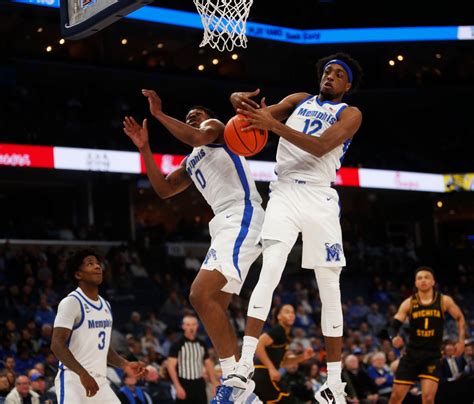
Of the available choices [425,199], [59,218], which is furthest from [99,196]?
[425,199]

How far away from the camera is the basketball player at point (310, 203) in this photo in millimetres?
5969

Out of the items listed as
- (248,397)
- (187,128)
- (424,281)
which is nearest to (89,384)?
(248,397)

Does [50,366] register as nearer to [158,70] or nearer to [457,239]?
[158,70]

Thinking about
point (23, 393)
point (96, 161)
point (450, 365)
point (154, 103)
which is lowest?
point (450, 365)

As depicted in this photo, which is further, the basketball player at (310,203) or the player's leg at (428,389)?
the player's leg at (428,389)

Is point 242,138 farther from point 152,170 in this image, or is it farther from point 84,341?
point 84,341

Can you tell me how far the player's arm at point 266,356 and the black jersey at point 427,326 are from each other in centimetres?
167

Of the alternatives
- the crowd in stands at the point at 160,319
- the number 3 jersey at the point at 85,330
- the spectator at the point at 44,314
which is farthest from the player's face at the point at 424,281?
the spectator at the point at 44,314

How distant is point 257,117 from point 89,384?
259 cm

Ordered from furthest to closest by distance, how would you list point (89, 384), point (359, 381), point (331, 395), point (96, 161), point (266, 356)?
point (96, 161), point (359, 381), point (266, 356), point (89, 384), point (331, 395)

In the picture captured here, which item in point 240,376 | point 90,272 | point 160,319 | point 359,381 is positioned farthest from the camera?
point 160,319

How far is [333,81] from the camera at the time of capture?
6488mm

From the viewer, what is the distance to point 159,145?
24.4 meters

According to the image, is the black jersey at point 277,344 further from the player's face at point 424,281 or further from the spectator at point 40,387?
the spectator at point 40,387
